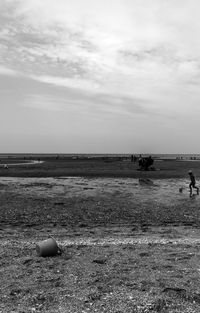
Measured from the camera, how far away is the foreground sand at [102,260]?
781cm

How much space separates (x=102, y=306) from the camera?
7.54m

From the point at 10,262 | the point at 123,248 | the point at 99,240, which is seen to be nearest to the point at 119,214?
the point at 99,240

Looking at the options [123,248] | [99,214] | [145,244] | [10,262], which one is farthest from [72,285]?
[99,214]

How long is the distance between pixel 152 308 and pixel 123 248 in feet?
15.4

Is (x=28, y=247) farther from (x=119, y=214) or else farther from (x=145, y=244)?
(x=119, y=214)

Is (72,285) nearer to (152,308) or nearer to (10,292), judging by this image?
(10,292)

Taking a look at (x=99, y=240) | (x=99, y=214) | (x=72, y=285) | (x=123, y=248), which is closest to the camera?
(x=72, y=285)

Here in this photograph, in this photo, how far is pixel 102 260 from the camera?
35.2 ft

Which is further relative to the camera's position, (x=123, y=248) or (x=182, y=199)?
(x=182, y=199)

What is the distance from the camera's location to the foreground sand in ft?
25.6

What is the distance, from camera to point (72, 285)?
8711 millimetres

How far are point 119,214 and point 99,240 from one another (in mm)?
6211

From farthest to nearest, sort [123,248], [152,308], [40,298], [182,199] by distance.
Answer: [182,199] → [123,248] → [40,298] → [152,308]

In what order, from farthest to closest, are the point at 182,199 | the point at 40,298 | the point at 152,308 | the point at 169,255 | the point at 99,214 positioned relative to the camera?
1. the point at 182,199
2. the point at 99,214
3. the point at 169,255
4. the point at 40,298
5. the point at 152,308
